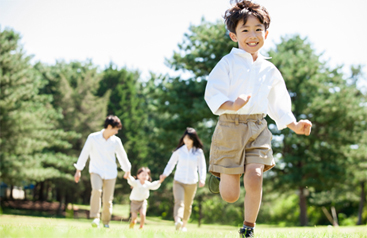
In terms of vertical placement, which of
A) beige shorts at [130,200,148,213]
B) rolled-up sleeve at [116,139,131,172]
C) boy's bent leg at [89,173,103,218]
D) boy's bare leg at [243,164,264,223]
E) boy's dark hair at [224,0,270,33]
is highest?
boy's dark hair at [224,0,270,33]

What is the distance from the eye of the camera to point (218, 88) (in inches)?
146

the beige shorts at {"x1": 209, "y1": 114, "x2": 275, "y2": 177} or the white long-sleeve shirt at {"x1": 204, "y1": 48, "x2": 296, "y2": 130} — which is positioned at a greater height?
the white long-sleeve shirt at {"x1": 204, "y1": 48, "x2": 296, "y2": 130}

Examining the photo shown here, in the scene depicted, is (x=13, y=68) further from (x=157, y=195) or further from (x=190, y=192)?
(x=190, y=192)

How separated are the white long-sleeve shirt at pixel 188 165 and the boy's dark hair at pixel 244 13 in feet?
16.1

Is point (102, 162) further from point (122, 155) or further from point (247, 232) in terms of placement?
point (247, 232)

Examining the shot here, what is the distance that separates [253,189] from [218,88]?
104 centimetres

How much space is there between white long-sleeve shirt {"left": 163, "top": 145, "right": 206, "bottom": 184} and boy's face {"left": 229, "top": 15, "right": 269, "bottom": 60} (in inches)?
193

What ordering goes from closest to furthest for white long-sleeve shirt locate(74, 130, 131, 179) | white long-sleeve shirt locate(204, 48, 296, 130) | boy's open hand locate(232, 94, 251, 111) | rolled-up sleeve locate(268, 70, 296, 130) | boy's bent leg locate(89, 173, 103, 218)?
boy's open hand locate(232, 94, 251, 111), white long-sleeve shirt locate(204, 48, 296, 130), rolled-up sleeve locate(268, 70, 296, 130), boy's bent leg locate(89, 173, 103, 218), white long-sleeve shirt locate(74, 130, 131, 179)

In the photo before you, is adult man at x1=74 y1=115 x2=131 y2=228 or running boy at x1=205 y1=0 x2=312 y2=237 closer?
running boy at x1=205 y1=0 x2=312 y2=237

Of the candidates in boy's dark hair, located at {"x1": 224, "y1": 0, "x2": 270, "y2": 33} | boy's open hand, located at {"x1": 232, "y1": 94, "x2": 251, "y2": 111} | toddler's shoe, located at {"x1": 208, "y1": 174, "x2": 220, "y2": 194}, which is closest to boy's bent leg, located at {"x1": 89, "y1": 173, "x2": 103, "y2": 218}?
toddler's shoe, located at {"x1": 208, "y1": 174, "x2": 220, "y2": 194}

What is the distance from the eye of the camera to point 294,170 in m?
20.8

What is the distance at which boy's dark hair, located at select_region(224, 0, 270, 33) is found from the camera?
3.85m

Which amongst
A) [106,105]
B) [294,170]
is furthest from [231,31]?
[106,105]

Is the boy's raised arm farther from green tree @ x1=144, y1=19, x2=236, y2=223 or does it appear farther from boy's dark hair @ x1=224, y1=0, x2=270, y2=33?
green tree @ x1=144, y1=19, x2=236, y2=223
